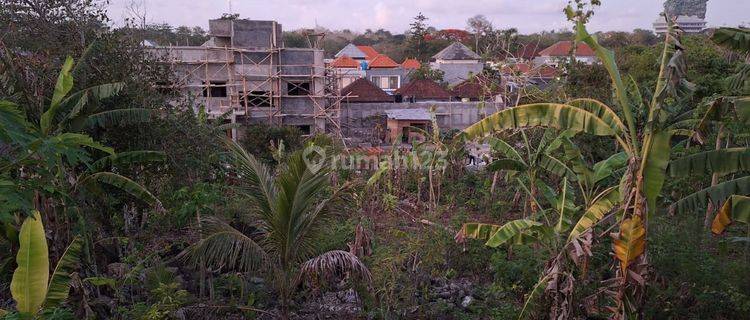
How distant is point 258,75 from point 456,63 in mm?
18530

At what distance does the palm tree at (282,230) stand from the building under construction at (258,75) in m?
15.3

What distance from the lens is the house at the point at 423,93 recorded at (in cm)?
2727

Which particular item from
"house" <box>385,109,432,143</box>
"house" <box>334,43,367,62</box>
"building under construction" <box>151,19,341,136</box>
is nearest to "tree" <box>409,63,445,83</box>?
"house" <box>334,43,367,62</box>

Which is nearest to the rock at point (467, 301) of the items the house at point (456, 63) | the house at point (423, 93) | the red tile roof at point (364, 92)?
the red tile roof at point (364, 92)

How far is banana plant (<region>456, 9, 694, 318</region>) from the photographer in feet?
14.2

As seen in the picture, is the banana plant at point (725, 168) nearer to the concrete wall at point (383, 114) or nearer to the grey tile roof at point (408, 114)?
the grey tile roof at point (408, 114)

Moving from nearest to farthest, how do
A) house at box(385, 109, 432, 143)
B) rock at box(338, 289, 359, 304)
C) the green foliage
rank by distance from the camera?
rock at box(338, 289, 359, 304), the green foliage, house at box(385, 109, 432, 143)

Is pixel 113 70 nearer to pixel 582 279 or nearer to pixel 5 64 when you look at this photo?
pixel 5 64

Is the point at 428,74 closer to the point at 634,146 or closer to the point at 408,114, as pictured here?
the point at 408,114

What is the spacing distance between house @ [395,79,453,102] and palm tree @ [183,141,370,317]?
22312 mm

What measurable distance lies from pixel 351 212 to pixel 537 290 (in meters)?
3.94

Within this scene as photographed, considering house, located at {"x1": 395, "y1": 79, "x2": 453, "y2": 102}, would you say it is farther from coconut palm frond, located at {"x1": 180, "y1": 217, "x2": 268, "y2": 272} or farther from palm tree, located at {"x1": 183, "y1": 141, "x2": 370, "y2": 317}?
coconut palm frond, located at {"x1": 180, "y1": 217, "x2": 268, "y2": 272}

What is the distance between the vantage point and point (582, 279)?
540 centimetres

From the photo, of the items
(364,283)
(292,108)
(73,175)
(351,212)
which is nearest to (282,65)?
(292,108)
